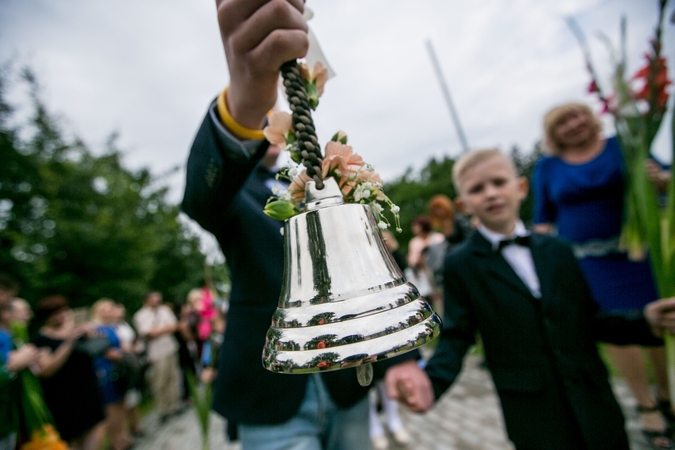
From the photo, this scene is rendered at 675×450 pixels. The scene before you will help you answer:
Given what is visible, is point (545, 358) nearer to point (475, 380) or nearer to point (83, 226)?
point (475, 380)

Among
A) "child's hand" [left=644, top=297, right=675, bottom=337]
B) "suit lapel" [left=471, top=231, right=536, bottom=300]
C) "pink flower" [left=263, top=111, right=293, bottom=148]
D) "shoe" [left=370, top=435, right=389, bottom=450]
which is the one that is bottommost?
"shoe" [left=370, top=435, right=389, bottom=450]

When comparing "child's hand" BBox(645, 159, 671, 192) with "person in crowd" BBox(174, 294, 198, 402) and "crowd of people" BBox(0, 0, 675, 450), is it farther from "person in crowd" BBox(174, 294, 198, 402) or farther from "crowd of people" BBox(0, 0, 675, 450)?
"person in crowd" BBox(174, 294, 198, 402)

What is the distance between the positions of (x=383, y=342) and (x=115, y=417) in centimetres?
621

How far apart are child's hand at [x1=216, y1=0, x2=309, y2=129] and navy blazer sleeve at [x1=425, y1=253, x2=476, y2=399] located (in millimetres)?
1376

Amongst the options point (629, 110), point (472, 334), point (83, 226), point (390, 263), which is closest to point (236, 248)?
point (390, 263)

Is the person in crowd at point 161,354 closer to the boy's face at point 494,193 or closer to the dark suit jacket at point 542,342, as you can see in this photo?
the dark suit jacket at point 542,342

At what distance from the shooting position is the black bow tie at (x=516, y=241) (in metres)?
1.80

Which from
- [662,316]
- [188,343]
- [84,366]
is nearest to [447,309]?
Answer: [662,316]

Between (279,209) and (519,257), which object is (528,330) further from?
(279,209)

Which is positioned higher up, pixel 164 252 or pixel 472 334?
pixel 164 252

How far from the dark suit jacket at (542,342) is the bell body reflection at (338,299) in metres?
1.04

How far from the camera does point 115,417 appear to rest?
5031mm

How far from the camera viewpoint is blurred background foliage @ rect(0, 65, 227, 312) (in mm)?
9539

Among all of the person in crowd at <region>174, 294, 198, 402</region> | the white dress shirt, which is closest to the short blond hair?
the white dress shirt
